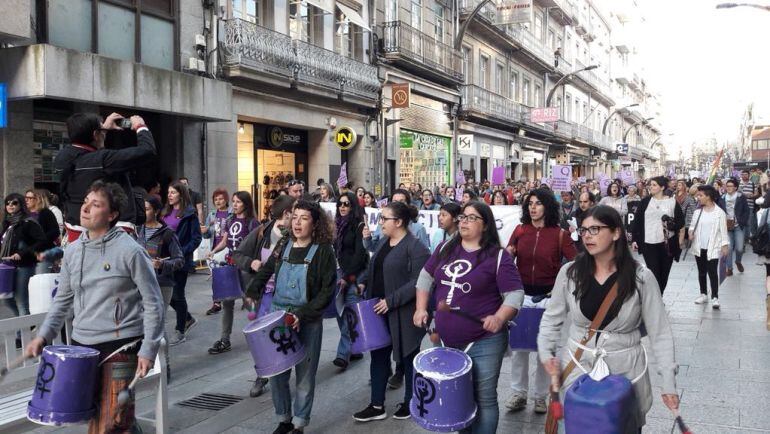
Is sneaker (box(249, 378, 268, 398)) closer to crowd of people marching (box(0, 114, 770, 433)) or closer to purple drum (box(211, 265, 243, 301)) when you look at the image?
crowd of people marching (box(0, 114, 770, 433))

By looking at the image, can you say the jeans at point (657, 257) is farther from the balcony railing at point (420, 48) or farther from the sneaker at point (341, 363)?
the balcony railing at point (420, 48)

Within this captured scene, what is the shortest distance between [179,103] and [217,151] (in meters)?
2.24

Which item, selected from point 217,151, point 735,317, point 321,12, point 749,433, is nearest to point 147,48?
point 217,151

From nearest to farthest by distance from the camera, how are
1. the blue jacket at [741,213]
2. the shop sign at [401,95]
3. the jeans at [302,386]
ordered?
the jeans at [302,386]
the blue jacket at [741,213]
the shop sign at [401,95]

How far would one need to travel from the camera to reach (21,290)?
787 cm

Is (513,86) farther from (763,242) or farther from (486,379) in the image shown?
(486,379)

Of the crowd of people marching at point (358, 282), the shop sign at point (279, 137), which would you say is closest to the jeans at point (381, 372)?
the crowd of people marching at point (358, 282)

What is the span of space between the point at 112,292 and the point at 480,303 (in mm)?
2108

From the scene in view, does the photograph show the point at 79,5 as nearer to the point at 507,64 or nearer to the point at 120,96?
the point at 120,96

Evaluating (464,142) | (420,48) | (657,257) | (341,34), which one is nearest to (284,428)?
(657,257)

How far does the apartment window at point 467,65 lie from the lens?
97.1 ft

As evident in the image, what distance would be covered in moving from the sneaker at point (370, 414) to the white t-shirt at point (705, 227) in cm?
657

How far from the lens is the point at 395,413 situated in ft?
17.5

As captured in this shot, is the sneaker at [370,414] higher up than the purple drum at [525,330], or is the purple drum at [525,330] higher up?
the purple drum at [525,330]
